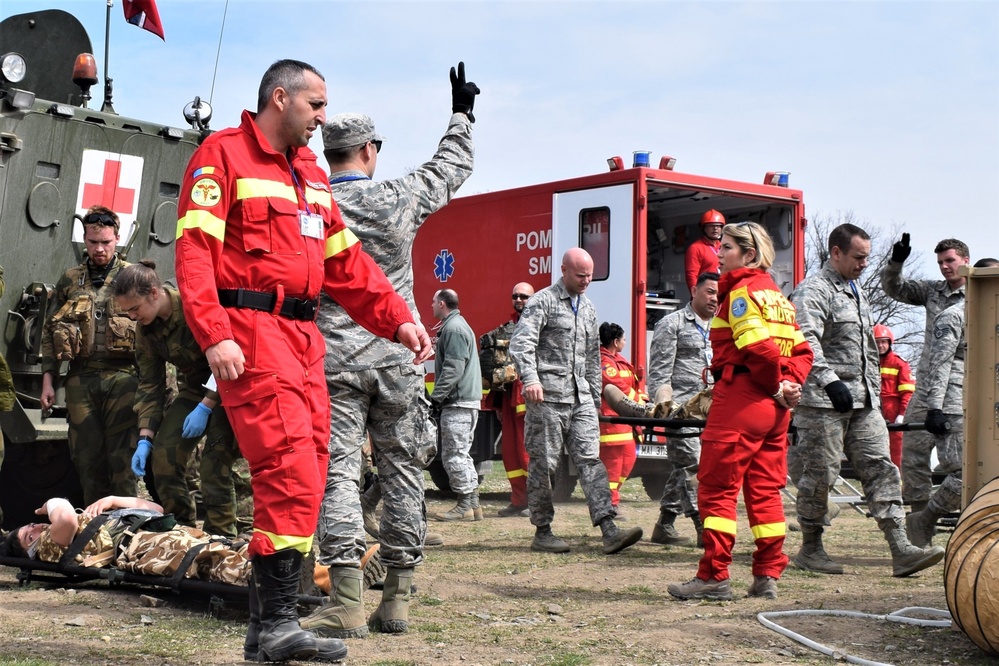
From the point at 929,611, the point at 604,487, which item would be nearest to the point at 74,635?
the point at 929,611

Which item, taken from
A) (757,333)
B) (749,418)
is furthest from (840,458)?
(757,333)

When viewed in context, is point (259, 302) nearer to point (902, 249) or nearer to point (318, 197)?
point (318, 197)

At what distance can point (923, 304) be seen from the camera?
914 cm

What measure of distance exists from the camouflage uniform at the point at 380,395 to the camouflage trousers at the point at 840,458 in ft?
10.0

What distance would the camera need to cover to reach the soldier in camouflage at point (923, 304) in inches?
345

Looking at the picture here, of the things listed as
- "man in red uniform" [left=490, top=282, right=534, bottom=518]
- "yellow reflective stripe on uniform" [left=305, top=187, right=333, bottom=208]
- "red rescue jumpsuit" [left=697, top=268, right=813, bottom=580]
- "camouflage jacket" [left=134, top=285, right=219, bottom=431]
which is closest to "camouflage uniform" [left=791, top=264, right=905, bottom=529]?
"red rescue jumpsuit" [left=697, top=268, right=813, bottom=580]

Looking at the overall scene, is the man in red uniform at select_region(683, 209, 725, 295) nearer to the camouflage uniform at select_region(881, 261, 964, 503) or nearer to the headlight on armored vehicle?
the camouflage uniform at select_region(881, 261, 964, 503)

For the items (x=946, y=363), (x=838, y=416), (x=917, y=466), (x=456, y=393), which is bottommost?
(x=917, y=466)

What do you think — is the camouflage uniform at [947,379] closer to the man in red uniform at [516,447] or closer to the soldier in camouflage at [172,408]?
the man in red uniform at [516,447]

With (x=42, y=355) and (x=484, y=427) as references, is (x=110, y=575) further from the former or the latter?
(x=484, y=427)

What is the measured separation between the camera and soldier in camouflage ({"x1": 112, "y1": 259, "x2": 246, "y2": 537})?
6695 mm

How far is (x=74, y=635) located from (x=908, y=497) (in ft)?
22.0

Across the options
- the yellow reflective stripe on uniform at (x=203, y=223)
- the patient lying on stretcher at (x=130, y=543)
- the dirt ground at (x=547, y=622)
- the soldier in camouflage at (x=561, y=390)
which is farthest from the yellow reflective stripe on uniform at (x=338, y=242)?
the soldier in camouflage at (x=561, y=390)

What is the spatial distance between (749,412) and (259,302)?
2906 millimetres
